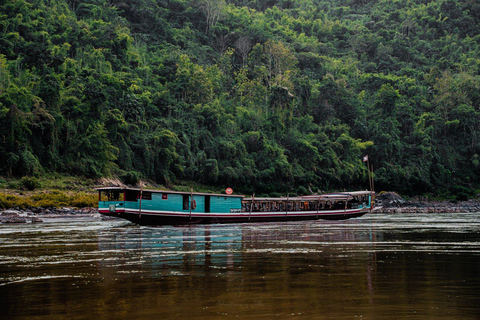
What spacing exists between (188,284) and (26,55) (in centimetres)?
5643

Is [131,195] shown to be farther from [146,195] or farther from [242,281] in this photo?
[242,281]

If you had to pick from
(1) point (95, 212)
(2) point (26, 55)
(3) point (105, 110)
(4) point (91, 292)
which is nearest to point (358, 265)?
(4) point (91, 292)

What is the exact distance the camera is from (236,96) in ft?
277

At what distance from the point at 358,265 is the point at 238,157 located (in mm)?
58374

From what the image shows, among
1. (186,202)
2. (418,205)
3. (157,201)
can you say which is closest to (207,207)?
(186,202)

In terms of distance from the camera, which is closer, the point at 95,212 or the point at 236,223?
the point at 236,223

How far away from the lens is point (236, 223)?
35.9 metres

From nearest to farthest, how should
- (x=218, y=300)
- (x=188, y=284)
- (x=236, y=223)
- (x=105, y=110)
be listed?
(x=218, y=300)
(x=188, y=284)
(x=236, y=223)
(x=105, y=110)

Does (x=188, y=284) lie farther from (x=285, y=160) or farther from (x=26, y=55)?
(x=285, y=160)

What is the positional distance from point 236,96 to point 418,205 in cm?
3420

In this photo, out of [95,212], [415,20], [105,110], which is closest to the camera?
[95,212]

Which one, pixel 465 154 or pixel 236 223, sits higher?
pixel 465 154

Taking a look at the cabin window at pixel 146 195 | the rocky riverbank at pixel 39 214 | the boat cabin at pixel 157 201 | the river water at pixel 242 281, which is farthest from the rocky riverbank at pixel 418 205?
the river water at pixel 242 281

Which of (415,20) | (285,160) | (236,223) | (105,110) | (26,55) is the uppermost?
(415,20)
